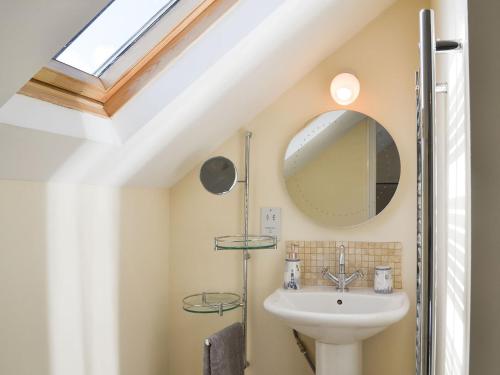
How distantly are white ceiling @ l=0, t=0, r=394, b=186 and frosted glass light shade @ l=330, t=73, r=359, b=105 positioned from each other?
147mm

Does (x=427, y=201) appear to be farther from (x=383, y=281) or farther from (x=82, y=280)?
(x=383, y=281)

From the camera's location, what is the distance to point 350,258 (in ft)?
8.76

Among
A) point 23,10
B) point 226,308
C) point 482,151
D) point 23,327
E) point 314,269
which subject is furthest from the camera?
point 314,269

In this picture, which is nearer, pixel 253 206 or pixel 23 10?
pixel 23 10

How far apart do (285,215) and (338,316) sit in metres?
0.76

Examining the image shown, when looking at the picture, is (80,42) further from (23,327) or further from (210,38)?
(23,327)

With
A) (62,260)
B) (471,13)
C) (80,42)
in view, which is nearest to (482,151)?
(471,13)

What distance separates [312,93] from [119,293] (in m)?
→ 1.30

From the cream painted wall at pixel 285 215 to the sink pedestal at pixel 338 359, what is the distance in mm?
289

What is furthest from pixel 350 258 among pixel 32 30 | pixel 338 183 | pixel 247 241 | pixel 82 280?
pixel 32 30

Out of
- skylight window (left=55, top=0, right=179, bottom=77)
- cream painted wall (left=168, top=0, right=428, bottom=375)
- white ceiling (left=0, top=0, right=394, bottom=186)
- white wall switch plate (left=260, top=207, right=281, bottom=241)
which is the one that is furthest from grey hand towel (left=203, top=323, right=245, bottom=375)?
skylight window (left=55, top=0, right=179, bottom=77)

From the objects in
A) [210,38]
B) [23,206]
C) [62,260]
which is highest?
[210,38]

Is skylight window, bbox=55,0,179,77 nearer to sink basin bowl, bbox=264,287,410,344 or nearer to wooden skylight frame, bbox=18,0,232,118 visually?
wooden skylight frame, bbox=18,0,232,118

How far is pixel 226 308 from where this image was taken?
8.36 ft
